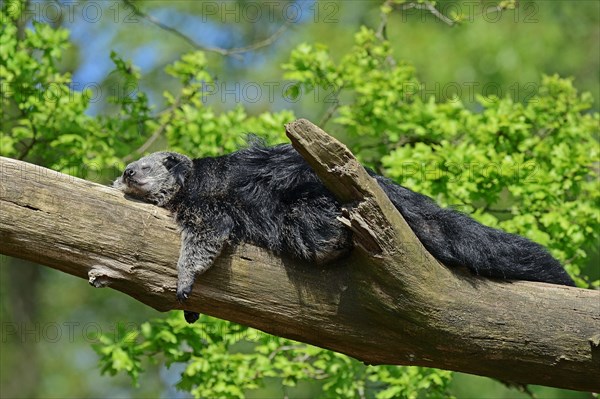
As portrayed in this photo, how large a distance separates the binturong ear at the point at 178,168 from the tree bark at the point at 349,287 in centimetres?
36

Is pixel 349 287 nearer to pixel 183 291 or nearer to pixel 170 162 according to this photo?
pixel 183 291

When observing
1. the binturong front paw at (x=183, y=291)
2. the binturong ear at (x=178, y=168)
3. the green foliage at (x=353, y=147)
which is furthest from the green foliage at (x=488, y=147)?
the binturong front paw at (x=183, y=291)

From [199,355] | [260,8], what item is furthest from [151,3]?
[199,355]

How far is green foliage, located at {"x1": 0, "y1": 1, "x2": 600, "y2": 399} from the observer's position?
17.0 feet

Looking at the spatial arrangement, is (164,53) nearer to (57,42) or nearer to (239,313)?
(57,42)

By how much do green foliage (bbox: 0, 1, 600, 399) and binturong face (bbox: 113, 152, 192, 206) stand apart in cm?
173

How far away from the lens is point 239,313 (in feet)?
11.0

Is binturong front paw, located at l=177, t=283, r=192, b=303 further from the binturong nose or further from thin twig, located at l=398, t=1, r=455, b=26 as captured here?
thin twig, located at l=398, t=1, r=455, b=26

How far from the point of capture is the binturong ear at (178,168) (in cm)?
371

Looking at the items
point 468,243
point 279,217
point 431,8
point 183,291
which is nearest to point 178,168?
point 279,217

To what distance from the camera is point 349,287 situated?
337cm

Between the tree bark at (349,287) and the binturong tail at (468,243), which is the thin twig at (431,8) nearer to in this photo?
the binturong tail at (468,243)

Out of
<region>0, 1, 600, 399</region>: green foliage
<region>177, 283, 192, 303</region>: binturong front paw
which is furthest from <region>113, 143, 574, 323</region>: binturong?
<region>0, 1, 600, 399</region>: green foliage

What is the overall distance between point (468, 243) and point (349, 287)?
581 mm
